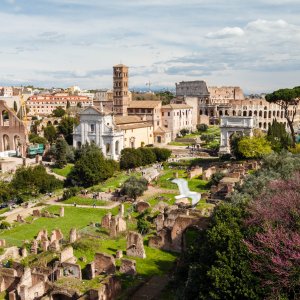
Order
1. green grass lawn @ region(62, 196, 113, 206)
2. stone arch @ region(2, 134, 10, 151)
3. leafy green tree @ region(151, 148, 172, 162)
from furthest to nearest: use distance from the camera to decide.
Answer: stone arch @ region(2, 134, 10, 151), leafy green tree @ region(151, 148, 172, 162), green grass lawn @ region(62, 196, 113, 206)

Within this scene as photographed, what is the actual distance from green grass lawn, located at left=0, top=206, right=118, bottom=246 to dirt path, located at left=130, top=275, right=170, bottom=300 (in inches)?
403

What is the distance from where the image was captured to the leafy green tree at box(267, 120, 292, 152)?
4969 cm

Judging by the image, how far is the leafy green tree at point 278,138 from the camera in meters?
49.7

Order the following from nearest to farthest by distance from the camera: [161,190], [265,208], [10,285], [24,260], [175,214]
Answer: [265,208] < [10,285] < [24,260] < [175,214] < [161,190]

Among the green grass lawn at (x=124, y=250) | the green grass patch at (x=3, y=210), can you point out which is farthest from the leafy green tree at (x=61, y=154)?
the green grass lawn at (x=124, y=250)

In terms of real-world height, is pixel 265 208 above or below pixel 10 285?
above

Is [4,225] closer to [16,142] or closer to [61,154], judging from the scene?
[61,154]

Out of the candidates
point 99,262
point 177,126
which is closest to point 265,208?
point 99,262

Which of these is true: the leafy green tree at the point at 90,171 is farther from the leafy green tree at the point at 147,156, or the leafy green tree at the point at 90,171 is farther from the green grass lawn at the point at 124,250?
the green grass lawn at the point at 124,250

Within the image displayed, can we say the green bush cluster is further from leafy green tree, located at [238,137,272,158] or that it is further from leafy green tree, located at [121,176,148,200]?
leafy green tree, located at [121,176,148,200]

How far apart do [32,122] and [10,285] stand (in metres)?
63.7

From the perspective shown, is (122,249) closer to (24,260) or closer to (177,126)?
(24,260)

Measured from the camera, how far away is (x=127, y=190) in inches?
1470

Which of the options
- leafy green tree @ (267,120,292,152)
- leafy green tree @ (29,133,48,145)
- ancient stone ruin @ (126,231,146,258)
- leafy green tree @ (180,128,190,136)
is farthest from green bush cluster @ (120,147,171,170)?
ancient stone ruin @ (126,231,146,258)
